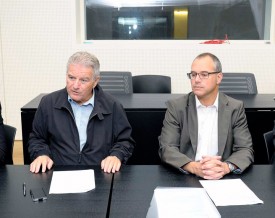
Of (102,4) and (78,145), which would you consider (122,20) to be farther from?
(78,145)

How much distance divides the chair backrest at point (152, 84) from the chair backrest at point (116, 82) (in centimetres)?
22

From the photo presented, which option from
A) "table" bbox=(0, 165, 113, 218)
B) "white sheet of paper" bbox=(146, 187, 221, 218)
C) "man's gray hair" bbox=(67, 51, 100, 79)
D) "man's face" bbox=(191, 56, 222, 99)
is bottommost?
"table" bbox=(0, 165, 113, 218)

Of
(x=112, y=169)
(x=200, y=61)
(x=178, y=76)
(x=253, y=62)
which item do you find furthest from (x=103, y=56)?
(x=112, y=169)

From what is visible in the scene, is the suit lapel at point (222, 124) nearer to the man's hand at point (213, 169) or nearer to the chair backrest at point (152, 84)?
the man's hand at point (213, 169)

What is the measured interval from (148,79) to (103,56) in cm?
85

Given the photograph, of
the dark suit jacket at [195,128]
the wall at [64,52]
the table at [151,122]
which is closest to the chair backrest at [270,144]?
the dark suit jacket at [195,128]

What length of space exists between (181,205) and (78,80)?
990 mm

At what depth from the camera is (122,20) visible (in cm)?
459

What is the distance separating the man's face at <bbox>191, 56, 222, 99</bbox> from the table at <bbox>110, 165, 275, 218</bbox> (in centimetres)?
Answer: 53

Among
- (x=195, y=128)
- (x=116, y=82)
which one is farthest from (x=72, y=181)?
(x=116, y=82)

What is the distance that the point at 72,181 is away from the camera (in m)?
1.58

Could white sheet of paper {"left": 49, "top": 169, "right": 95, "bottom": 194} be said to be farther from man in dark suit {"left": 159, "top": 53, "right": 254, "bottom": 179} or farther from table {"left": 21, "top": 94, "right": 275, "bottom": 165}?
table {"left": 21, "top": 94, "right": 275, "bottom": 165}

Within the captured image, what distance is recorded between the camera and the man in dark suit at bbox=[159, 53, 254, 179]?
6.74 ft

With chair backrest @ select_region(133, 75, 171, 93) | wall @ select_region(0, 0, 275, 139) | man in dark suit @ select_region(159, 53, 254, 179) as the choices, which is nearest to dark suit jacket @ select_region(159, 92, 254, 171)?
man in dark suit @ select_region(159, 53, 254, 179)
